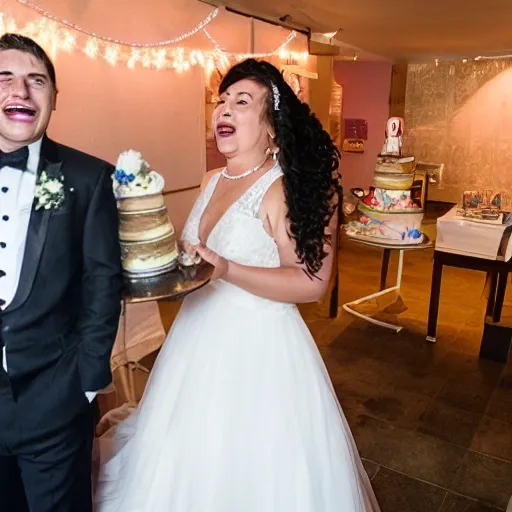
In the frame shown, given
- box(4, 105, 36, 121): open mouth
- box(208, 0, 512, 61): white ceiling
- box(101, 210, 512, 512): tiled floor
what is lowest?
box(101, 210, 512, 512): tiled floor

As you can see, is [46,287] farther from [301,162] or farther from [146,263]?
[301,162]

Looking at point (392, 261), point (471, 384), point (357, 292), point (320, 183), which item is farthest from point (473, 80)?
point (320, 183)

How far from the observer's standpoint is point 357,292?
185 inches

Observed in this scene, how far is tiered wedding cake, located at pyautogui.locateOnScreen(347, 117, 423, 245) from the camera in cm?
347

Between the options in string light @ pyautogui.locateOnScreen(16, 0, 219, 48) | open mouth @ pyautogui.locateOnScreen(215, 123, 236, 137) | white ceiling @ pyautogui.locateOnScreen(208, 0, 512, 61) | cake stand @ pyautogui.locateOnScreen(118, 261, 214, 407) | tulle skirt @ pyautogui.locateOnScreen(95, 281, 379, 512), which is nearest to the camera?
cake stand @ pyautogui.locateOnScreen(118, 261, 214, 407)

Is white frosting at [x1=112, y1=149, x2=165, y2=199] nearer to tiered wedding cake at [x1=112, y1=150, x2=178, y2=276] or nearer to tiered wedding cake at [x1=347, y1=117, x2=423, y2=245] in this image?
tiered wedding cake at [x1=112, y1=150, x2=178, y2=276]

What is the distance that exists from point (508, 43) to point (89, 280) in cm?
664

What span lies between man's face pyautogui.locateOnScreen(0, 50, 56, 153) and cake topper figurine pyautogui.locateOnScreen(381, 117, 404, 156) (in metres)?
2.68

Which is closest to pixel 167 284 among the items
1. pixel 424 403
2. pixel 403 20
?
pixel 424 403

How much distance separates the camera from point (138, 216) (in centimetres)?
137

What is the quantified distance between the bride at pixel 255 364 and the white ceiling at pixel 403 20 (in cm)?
271

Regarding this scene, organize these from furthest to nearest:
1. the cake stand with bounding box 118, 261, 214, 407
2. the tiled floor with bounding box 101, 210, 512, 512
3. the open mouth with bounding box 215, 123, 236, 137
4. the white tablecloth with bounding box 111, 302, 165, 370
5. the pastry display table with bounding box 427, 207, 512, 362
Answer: the pastry display table with bounding box 427, 207, 512, 362, the white tablecloth with bounding box 111, 302, 165, 370, the tiled floor with bounding box 101, 210, 512, 512, the open mouth with bounding box 215, 123, 236, 137, the cake stand with bounding box 118, 261, 214, 407

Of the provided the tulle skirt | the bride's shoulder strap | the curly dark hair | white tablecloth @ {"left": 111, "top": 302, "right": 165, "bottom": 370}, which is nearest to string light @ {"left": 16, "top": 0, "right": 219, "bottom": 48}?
the curly dark hair

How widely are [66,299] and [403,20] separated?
4512 mm
